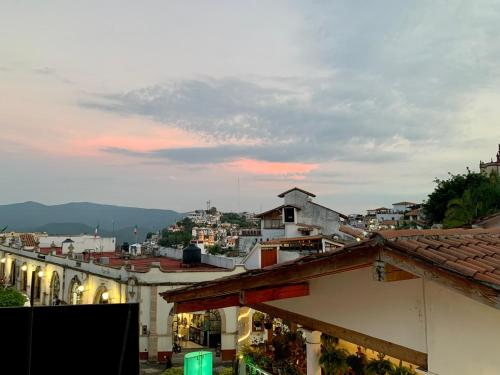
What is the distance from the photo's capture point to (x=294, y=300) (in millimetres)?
6898

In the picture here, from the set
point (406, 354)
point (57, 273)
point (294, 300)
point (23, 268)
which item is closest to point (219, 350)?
point (57, 273)

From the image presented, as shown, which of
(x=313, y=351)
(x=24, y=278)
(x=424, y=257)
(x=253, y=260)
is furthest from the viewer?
(x=24, y=278)

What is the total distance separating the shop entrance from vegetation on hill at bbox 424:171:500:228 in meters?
16.1

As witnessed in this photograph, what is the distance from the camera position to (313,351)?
745 cm

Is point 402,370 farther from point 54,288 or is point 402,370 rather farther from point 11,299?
point 54,288

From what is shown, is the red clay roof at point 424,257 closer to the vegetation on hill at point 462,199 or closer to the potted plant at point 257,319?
the potted plant at point 257,319

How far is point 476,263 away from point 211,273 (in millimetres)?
21814

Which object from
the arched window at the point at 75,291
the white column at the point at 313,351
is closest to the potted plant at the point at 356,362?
the white column at the point at 313,351

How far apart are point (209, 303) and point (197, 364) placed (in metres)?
1.10

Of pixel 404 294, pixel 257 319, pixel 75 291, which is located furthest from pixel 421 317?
pixel 75 291

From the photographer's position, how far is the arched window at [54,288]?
34375 millimetres

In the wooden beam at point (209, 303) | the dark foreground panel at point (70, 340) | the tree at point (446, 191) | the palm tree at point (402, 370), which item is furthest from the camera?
the tree at point (446, 191)

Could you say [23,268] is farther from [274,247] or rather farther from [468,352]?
[468,352]

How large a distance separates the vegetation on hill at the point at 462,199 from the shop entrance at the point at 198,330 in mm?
16103
